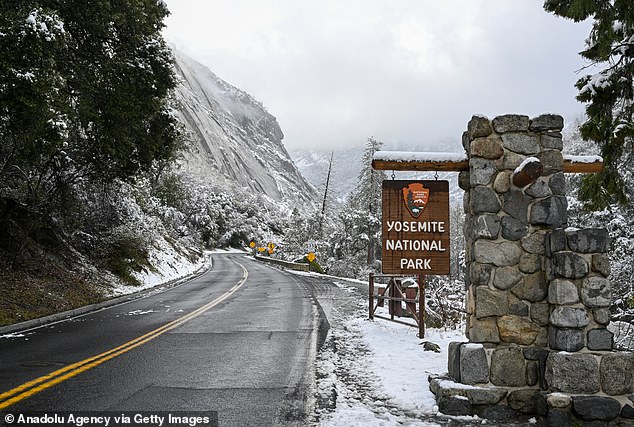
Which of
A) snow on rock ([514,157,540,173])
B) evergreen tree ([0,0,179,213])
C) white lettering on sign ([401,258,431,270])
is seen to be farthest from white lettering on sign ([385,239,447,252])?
evergreen tree ([0,0,179,213])

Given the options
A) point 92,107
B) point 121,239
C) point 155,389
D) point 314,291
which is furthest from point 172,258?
point 155,389

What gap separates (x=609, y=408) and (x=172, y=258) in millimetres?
30360

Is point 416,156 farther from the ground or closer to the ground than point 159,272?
farther from the ground

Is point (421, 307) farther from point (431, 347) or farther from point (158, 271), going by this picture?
point (158, 271)

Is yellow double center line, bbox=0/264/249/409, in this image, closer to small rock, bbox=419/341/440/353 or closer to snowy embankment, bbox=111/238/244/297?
small rock, bbox=419/341/440/353

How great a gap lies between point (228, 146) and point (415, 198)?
119 m

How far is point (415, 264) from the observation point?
24.7 feet

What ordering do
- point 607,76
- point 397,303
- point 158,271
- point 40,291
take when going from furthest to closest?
point 158,271 < point 40,291 < point 397,303 < point 607,76

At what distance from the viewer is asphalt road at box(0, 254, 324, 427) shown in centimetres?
547

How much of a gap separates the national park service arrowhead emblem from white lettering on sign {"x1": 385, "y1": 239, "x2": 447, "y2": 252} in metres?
0.44

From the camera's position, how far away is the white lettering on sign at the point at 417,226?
733cm

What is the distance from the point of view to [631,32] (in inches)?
325

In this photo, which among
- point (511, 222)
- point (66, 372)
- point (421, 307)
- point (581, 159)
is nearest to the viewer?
point (511, 222)

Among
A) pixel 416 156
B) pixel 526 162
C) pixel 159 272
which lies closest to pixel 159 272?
pixel 159 272
